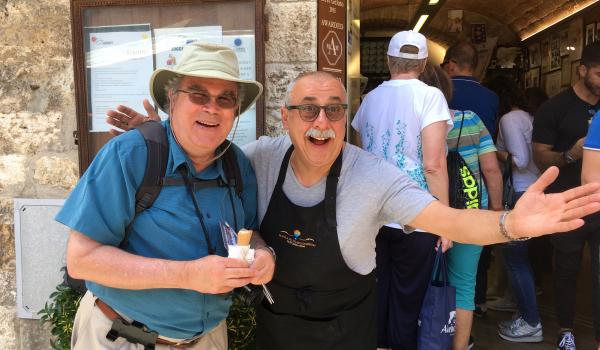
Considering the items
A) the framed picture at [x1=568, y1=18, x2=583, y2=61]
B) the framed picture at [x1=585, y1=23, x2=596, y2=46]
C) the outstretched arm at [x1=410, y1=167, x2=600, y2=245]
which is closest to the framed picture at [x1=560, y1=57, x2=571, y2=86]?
the framed picture at [x1=568, y1=18, x2=583, y2=61]

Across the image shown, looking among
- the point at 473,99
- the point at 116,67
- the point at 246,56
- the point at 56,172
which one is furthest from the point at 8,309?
the point at 473,99

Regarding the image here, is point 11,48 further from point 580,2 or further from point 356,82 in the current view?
point 580,2

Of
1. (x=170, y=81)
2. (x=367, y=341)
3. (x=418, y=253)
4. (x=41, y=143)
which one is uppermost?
(x=170, y=81)

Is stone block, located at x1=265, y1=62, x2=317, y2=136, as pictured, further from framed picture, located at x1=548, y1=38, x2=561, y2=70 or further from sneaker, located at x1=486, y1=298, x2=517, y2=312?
framed picture, located at x1=548, y1=38, x2=561, y2=70

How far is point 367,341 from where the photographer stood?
88.0 inches

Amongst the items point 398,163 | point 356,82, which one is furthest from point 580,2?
point 398,163

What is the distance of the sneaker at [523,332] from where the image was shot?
3.93 meters

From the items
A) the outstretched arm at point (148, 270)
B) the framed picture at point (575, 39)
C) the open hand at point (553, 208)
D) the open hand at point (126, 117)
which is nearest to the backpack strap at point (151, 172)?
the outstretched arm at point (148, 270)

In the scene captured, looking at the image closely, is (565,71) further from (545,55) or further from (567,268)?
(567,268)

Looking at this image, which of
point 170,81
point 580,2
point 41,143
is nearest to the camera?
point 170,81

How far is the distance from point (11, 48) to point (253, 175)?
2.04 m

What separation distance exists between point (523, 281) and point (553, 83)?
14.1 ft

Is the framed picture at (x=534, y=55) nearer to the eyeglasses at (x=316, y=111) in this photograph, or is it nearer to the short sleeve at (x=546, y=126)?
the short sleeve at (x=546, y=126)

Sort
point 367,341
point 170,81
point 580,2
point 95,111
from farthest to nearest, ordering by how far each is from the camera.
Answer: point 580,2
point 95,111
point 367,341
point 170,81
